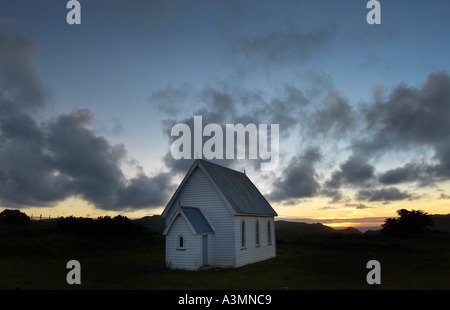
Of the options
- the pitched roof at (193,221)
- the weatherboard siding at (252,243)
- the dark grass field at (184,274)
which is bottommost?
the dark grass field at (184,274)

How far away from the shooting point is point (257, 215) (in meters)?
29.7

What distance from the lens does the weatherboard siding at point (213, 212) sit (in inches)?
1005

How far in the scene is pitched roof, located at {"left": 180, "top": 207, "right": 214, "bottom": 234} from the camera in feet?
80.0

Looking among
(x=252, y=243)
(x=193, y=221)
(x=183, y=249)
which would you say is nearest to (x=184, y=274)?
(x=183, y=249)

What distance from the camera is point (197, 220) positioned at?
993 inches

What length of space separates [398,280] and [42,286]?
20.5 metres

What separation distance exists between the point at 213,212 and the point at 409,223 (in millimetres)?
49210

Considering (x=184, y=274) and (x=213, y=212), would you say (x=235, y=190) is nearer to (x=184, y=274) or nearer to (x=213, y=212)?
(x=213, y=212)

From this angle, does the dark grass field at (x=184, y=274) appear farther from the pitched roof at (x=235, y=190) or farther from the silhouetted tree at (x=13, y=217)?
the silhouetted tree at (x=13, y=217)

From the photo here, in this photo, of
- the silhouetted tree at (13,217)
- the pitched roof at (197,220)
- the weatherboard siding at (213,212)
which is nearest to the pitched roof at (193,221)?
the pitched roof at (197,220)

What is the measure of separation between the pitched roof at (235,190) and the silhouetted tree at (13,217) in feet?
127
